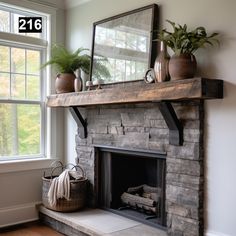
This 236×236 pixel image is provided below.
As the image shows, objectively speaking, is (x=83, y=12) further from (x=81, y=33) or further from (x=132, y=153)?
(x=132, y=153)

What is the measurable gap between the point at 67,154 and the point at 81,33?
150 cm

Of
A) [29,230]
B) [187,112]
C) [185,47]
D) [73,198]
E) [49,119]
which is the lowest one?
[29,230]

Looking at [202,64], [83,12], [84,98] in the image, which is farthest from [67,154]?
[202,64]

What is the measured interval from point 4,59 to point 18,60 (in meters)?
0.17

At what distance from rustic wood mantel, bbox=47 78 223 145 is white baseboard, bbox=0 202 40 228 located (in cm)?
135

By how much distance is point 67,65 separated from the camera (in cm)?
373

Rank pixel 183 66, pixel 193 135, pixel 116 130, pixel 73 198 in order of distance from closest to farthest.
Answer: pixel 183 66 < pixel 193 135 < pixel 116 130 < pixel 73 198

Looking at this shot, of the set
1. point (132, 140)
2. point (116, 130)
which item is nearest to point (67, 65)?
point (116, 130)

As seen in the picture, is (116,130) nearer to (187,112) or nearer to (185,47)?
(187,112)

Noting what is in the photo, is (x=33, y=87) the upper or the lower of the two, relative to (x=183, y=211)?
upper

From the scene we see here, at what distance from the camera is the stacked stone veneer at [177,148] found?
8.57ft

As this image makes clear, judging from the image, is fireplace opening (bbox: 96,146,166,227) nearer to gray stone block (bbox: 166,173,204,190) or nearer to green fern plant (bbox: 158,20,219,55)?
gray stone block (bbox: 166,173,204,190)

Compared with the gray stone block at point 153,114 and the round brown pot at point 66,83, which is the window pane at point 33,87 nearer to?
the round brown pot at point 66,83

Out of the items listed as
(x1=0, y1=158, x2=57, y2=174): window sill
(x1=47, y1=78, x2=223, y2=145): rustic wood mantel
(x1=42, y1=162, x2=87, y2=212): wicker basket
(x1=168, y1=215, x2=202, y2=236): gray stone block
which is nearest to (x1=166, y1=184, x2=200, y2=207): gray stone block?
(x1=168, y1=215, x2=202, y2=236): gray stone block
